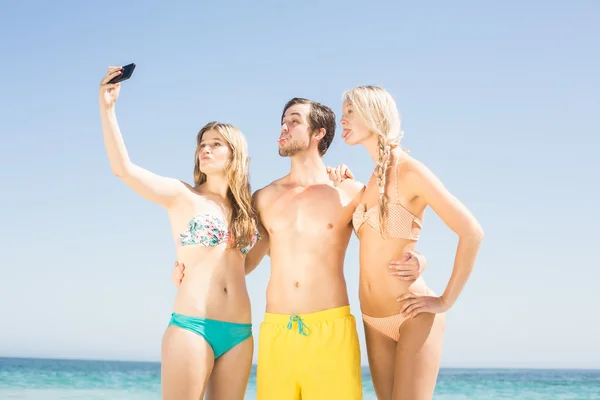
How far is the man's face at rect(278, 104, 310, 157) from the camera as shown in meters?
5.82

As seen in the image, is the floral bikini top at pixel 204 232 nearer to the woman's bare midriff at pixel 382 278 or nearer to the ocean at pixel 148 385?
the woman's bare midriff at pixel 382 278

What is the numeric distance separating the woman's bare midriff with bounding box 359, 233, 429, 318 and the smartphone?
1.99m

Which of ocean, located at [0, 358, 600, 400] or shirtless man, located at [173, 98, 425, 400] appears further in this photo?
ocean, located at [0, 358, 600, 400]

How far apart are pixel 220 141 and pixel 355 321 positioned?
1.79 metres

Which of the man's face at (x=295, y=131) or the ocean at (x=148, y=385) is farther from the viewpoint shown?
the ocean at (x=148, y=385)

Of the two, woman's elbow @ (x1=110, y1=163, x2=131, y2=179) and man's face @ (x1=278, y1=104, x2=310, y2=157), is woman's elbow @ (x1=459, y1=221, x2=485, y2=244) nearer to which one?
man's face @ (x1=278, y1=104, x2=310, y2=157)

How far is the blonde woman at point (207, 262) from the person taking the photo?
4910mm

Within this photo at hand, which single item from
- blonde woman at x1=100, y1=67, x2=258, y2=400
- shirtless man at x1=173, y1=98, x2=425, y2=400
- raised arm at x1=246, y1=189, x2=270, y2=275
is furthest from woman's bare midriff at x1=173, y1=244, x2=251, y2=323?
raised arm at x1=246, y1=189, x2=270, y2=275

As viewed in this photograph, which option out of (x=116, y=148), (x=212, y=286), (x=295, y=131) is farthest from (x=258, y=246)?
(x=116, y=148)

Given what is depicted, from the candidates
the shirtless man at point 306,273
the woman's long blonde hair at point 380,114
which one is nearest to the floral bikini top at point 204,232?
the shirtless man at point 306,273

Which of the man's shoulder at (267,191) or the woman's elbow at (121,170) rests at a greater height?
the woman's elbow at (121,170)

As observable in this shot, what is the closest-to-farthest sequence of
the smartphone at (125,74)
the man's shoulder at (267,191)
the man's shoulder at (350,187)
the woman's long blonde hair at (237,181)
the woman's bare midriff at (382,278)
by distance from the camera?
the woman's bare midriff at (382,278) < the smartphone at (125,74) < the woman's long blonde hair at (237,181) < the man's shoulder at (350,187) < the man's shoulder at (267,191)

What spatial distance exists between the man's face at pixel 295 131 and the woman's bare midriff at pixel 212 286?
3.53ft

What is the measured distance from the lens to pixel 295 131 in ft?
19.2
